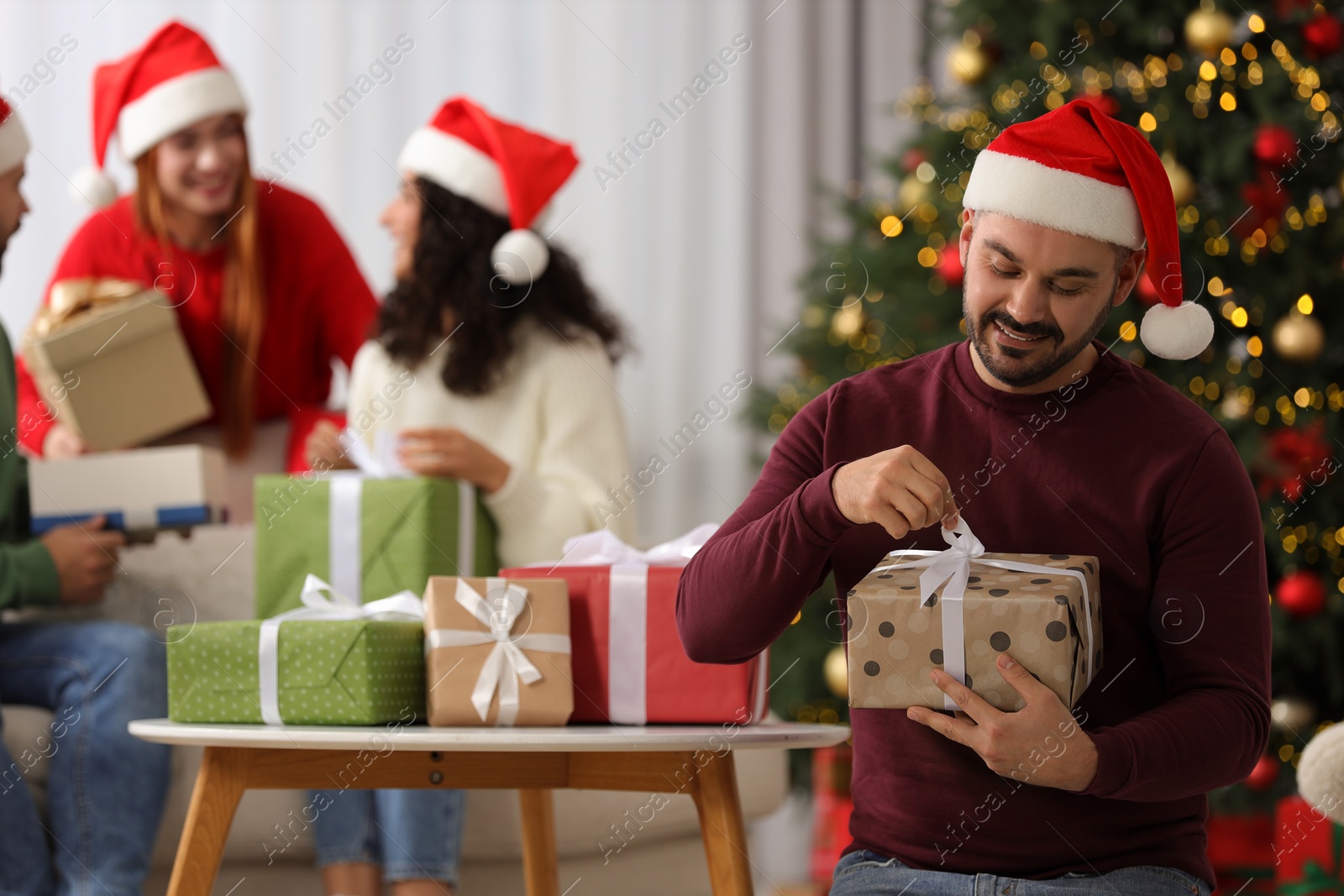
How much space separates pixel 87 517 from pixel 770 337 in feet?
6.24

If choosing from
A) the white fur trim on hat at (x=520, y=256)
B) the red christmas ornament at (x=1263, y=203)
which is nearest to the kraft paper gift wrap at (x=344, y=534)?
the white fur trim on hat at (x=520, y=256)

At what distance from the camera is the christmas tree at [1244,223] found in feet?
7.95

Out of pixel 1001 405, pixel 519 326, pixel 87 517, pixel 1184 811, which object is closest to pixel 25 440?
pixel 87 517

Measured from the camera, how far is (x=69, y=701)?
6.19 ft

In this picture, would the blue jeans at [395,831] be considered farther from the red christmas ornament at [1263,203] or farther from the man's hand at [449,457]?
the red christmas ornament at [1263,203]

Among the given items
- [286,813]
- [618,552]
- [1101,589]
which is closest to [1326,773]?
[1101,589]

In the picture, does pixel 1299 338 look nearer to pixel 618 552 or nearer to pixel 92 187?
pixel 618 552

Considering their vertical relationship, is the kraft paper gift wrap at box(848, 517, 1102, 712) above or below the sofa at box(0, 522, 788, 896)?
above

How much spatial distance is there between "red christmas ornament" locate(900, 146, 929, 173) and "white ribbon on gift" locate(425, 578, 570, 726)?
5.77ft

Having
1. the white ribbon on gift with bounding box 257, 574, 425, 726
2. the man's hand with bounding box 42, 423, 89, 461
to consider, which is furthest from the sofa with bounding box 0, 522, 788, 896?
the white ribbon on gift with bounding box 257, 574, 425, 726

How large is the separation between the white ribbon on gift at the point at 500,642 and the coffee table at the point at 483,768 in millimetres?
44

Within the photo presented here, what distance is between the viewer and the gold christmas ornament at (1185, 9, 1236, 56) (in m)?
2.49

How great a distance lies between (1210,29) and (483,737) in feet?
6.78

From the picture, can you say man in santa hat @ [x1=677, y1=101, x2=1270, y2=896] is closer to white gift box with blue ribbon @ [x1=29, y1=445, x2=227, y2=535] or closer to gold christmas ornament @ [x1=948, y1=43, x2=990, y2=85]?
white gift box with blue ribbon @ [x1=29, y1=445, x2=227, y2=535]
